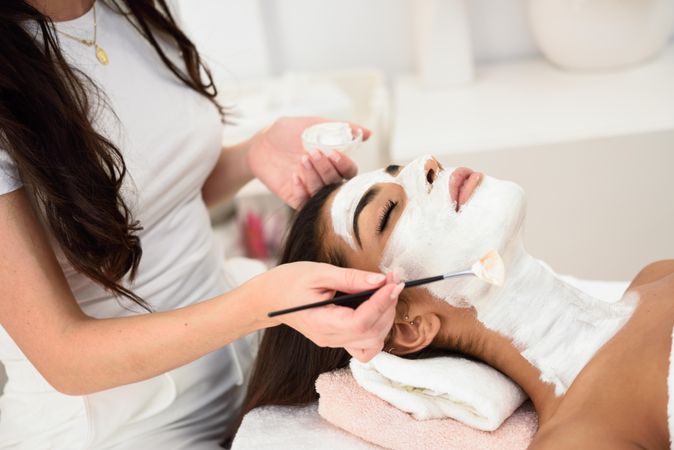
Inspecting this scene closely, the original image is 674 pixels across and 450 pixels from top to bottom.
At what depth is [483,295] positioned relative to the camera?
106 cm

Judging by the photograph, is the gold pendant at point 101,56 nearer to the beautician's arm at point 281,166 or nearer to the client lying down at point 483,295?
the beautician's arm at point 281,166

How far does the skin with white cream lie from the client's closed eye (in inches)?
0.7

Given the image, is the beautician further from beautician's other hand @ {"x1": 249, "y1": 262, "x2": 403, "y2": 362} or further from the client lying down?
the client lying down

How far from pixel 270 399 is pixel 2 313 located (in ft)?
1.42

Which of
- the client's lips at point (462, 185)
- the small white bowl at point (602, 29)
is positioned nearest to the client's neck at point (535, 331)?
the client's lips at point (462, 185)

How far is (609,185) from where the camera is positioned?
176 cm

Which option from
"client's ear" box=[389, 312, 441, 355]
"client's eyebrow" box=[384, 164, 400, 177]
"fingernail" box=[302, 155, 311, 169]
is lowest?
"client's ear" box=[389, 312, 441, 355]

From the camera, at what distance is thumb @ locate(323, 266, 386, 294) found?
84 cm

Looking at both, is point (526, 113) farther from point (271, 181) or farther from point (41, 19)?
point (41, 19)

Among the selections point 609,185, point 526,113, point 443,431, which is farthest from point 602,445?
point 526,113

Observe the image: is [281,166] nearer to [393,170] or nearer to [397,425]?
[393,170]

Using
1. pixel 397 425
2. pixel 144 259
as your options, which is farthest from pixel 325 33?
pixel 397 425

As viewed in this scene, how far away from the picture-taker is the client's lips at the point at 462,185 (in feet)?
3.53

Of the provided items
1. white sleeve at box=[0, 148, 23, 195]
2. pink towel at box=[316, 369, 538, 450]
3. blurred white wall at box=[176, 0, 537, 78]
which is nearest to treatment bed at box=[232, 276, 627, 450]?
pink towel at box=[316, 369, 538, 450]
